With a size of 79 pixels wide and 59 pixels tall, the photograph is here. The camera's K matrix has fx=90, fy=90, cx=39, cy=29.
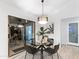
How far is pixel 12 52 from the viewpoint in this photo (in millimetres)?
4734

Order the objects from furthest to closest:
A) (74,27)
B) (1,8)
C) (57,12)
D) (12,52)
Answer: (74,27) < (57,12) < (12,52) < (1,8)

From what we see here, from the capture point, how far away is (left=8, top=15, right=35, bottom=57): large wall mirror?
4.57m

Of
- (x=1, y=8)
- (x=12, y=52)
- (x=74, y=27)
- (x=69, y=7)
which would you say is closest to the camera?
(x=1, y=8)

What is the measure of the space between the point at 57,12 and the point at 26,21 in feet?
8.63

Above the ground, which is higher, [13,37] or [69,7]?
[69,7]

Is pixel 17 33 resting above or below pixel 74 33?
A: above

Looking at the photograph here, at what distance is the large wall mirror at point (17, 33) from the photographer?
457 centimetres

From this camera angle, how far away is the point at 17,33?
512 centimetres

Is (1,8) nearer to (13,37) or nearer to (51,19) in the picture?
(13,37)

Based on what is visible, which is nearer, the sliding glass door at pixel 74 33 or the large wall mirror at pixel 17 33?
the large wall mirror at pixel 17 33

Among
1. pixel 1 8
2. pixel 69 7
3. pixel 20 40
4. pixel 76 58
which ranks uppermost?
pixel 69 7

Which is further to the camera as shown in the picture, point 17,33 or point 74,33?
point 74,33

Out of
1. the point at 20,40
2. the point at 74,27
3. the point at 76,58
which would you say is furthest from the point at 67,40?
the point at 20,40

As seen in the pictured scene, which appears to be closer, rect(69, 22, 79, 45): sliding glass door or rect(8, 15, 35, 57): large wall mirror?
rect(8, 15, 35, 57): large wall mirror
